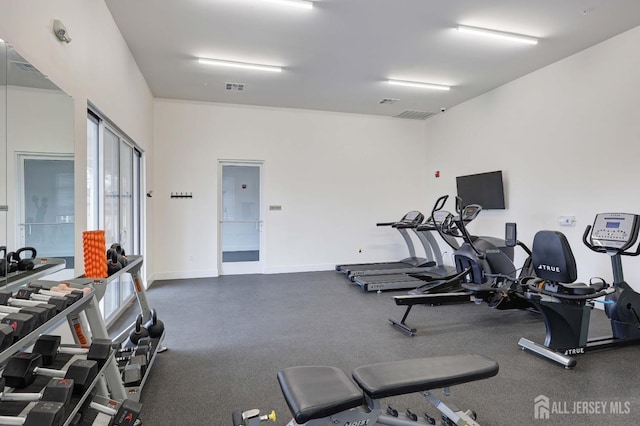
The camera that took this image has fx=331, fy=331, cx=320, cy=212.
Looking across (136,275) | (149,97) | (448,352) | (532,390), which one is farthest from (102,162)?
(532,390)

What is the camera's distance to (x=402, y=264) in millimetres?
7102

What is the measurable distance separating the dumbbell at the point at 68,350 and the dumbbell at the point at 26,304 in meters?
0.35

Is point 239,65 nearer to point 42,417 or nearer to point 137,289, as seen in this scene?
point 137,289

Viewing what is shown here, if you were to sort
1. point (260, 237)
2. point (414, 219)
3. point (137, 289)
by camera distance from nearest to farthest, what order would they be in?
point (137, 289)
point (414, 219)
point (260, 237)

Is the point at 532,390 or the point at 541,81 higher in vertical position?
the point at 541,81

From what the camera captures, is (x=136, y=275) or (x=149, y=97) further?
(x=149, y=97)

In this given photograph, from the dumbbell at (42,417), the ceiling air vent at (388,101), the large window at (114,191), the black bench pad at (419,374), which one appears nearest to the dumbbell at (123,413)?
the dumbbell at (42,417)

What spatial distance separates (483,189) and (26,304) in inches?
252

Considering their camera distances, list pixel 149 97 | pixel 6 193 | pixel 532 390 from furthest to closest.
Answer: pixel 149 97, pixel 532 390, pixel 6 193

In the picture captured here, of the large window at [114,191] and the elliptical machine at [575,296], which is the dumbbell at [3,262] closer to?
the large window at [114,191]

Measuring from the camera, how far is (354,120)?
7504 millimetres

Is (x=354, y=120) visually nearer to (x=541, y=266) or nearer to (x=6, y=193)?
(x=541, y=266)

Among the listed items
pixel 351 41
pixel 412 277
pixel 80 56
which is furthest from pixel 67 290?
pixel 412 277

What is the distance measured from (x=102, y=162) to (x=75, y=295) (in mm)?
2335
